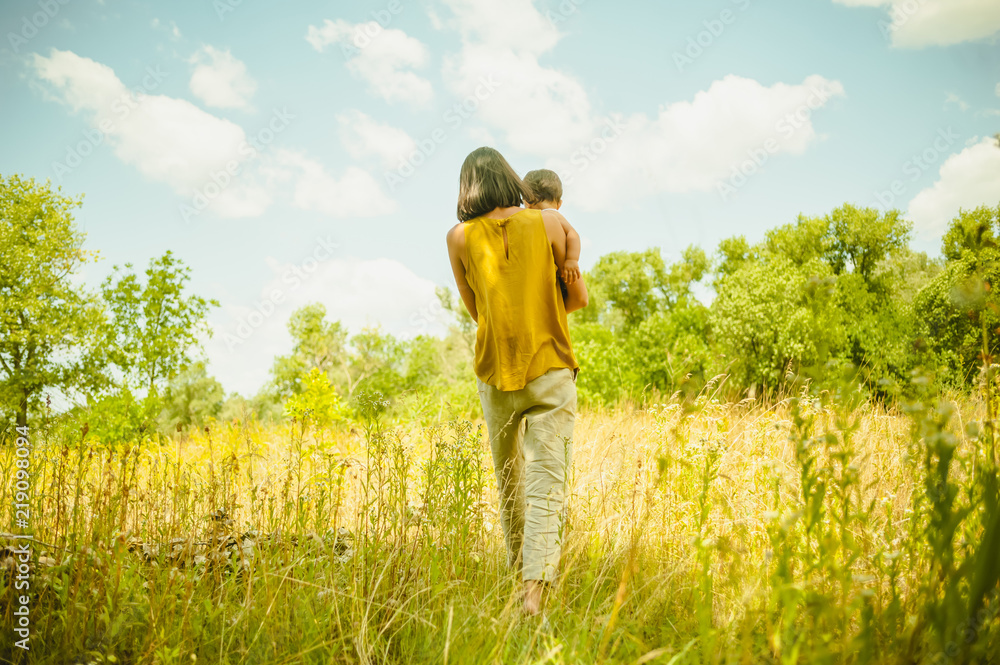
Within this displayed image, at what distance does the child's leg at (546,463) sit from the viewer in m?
2.19

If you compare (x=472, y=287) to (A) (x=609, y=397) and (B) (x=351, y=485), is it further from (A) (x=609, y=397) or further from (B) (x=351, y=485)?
(A) (x=609, y=397)

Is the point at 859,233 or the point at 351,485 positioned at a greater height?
the point at 859,233

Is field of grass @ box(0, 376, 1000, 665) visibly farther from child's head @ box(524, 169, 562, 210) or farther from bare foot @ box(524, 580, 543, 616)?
child's head @ box(524, 169, 562, 210)

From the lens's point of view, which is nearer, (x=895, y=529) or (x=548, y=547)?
(x=548, y=547)

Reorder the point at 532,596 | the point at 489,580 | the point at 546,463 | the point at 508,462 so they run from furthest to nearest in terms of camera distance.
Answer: the point at 508,462 → the point at 489,580 → the point at 546,463 → the point at 532,596

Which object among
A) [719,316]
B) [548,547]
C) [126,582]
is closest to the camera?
[126,582]

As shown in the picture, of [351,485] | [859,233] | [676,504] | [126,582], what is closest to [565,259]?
[676,504]

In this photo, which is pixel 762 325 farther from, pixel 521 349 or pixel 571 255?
pixel 521 349

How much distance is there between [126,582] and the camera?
200 centimetres

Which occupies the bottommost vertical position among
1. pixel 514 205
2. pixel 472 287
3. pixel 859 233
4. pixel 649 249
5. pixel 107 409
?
pixel 107 409

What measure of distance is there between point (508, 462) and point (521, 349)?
1.92ft

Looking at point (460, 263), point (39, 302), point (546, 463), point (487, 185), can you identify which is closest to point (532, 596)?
point (546, 463)

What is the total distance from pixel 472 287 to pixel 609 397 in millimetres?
9288

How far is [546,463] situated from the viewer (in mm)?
2293
